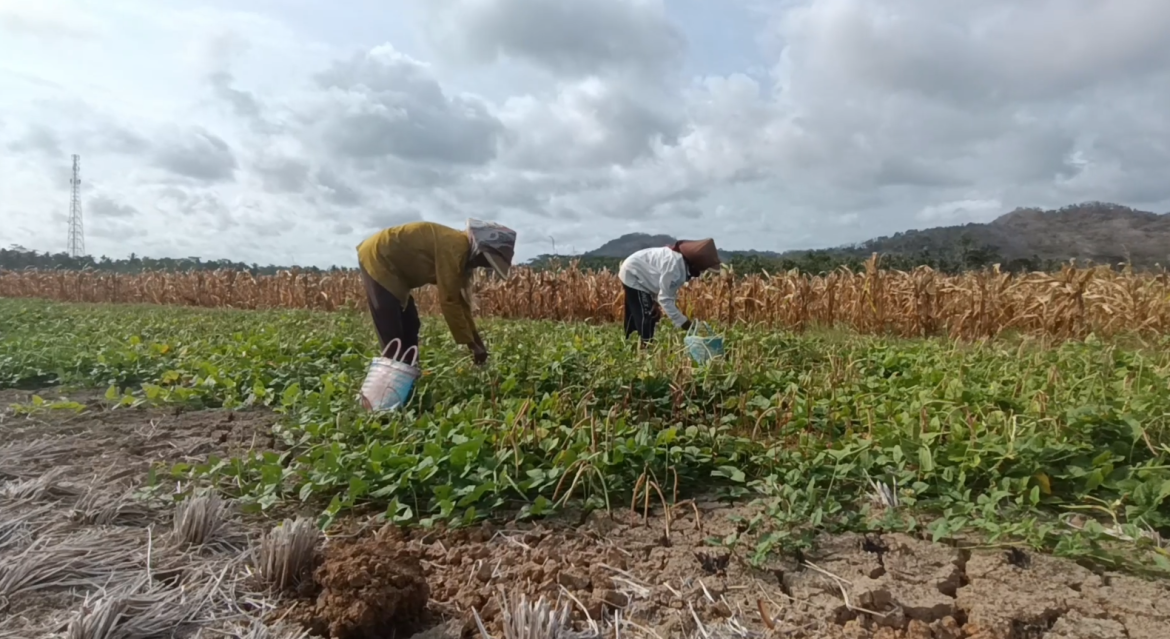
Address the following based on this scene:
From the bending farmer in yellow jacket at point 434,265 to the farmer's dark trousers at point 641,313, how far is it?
2.56 m

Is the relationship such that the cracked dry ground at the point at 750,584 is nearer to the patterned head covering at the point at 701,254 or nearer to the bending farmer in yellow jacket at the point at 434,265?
the bending farmer in yellow jacket at the point at 434,265

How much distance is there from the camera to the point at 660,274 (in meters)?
6.86

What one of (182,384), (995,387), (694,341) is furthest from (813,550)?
(182,384)

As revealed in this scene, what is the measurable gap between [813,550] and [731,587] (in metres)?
0.35

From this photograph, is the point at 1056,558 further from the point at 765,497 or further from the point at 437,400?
the point at 437,400

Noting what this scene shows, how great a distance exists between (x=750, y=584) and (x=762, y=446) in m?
1.11

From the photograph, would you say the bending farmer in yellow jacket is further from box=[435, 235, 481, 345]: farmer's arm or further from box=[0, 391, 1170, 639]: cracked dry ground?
box=[0, 391, 1170, 639]: cracked dry ground

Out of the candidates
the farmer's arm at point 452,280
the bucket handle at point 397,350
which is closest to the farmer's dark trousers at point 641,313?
the farmer's arm at point 452,280

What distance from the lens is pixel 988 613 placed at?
200 cm

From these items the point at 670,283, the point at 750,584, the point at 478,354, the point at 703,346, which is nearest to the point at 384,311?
the point at 478,354

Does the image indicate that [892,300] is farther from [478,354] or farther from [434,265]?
[434,265]

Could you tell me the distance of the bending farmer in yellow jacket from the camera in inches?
185

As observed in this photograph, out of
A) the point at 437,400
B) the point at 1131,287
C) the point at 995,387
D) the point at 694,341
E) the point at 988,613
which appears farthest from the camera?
the point at 1131,287

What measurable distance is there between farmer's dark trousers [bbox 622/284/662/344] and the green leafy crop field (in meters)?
1.92
